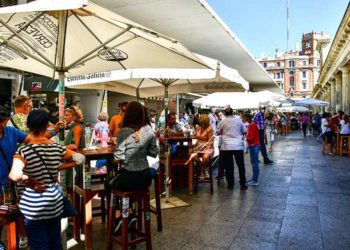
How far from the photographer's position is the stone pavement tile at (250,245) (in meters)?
4.16

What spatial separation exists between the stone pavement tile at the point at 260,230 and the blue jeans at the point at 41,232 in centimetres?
255

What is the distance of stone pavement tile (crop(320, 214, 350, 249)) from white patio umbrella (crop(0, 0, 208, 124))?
279 centimetres

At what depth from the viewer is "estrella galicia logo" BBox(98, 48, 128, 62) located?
4.95 metres

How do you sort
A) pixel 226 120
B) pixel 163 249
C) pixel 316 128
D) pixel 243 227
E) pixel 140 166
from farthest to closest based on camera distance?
pixel 316 128, pixel 226 120, pixel 243 227, pixel 163 249, pixel 140 166

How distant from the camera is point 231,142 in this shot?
729cm

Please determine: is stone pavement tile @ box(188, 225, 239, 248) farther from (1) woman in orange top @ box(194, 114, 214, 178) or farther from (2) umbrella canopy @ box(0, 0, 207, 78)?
(1) woman in orange top @ box(194, 114, 214, 178)

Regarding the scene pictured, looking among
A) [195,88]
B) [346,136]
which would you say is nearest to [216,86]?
[195,88]

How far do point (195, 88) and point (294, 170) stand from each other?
13.7 feet

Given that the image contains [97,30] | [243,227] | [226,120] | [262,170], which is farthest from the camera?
[262,170]

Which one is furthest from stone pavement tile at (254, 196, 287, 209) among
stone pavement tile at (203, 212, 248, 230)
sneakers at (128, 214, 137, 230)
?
sneakers at (128, 214, 137, 230)

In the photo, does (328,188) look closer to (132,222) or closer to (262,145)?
(262,145)

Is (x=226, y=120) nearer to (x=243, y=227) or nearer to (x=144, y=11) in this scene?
(x=243, y=227)

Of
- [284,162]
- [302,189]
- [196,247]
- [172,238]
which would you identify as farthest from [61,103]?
[284,162]

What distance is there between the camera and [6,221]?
2826mm
